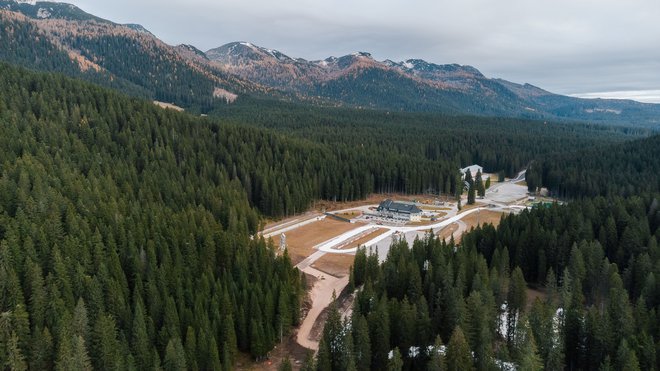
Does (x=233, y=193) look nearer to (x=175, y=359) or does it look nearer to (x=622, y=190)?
(x=175, y=359)

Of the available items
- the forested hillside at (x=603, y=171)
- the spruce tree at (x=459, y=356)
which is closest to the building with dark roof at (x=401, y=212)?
the forested hillside at (x=603, y=171)

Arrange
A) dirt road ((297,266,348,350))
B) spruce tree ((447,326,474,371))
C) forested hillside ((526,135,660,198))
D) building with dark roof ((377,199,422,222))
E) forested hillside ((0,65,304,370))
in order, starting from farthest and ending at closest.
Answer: forested hillside ((526,135,660,198)) < building with dark roof ((377,199,422,222)) < dirt road ((297,266,348,350)) < forested hillside ((0,65,304,370)) < spruce tree ((447,326,474,371))

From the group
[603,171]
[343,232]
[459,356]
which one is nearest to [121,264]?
[459,356]

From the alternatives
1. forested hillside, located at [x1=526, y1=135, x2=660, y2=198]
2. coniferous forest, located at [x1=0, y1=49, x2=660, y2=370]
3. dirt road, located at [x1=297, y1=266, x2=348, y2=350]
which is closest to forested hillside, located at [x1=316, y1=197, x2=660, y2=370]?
coniferous forest, located at [x1=0, y1=49, x2=660, y2=370]

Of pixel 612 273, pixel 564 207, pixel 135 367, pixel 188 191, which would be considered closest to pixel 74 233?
pixel 135 367

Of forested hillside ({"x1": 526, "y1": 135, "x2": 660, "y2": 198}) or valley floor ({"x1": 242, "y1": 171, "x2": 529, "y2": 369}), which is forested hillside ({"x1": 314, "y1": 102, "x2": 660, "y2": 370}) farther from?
forested hillside ({"x1": 526, "y1": 135, "x2": 660, "y2": 198})

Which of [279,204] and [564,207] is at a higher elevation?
[564,207]

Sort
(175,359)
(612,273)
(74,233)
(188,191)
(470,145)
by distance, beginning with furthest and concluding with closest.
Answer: (470,145)
(188,191)
(74,233)
(612,273)
(175,359)
